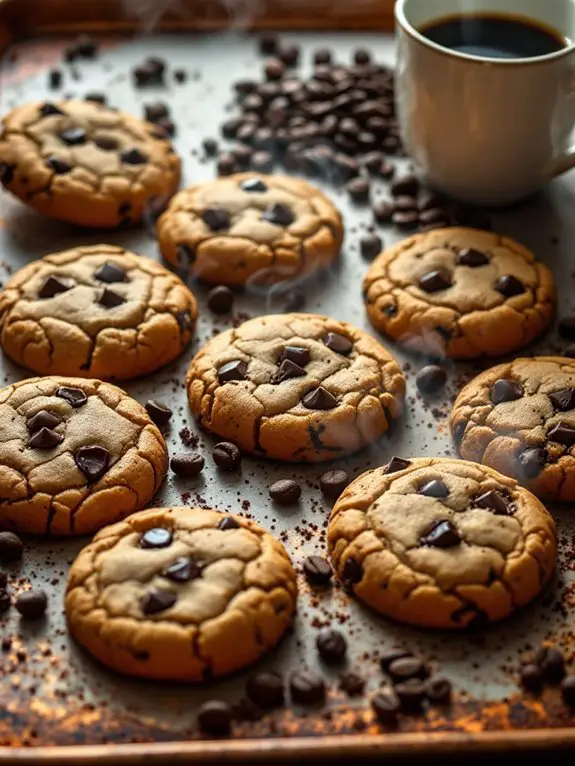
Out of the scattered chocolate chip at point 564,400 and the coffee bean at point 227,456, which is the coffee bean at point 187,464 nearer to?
the coffee bean at point 227,456

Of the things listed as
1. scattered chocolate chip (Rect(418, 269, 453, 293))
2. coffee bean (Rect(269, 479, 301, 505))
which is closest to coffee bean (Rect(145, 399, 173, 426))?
coffee bean (Rect(269, 479, 301, 505))

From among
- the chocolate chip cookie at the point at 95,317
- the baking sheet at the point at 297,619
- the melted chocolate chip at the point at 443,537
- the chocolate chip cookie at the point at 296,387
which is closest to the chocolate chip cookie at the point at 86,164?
the baking sheet at the point at 297,619

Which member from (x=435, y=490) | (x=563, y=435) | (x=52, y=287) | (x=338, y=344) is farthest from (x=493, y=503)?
(x=52, y=287)

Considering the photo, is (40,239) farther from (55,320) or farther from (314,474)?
(314,474)

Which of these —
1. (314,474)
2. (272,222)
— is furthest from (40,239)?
(314,474)

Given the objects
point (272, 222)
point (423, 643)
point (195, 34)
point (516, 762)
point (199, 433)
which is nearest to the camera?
point (516, 762)

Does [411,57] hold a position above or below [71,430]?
above
